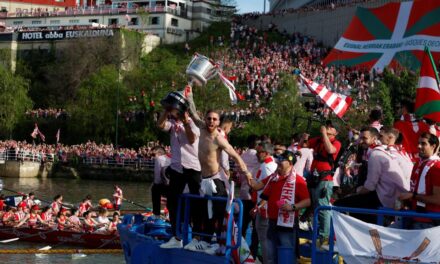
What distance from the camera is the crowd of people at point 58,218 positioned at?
23.0 m

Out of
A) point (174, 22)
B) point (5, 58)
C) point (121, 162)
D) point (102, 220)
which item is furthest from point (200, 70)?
point (174, 22)

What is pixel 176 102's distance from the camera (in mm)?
9961

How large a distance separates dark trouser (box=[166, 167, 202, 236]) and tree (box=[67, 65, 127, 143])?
47.5 metres

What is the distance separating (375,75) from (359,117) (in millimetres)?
5378

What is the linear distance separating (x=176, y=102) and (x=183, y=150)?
74 cm

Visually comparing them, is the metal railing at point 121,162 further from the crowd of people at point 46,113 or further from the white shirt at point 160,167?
the white shirt at point 160,167

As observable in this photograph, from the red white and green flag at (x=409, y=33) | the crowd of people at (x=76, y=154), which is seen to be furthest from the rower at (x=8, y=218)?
the crowd of people at (x=76, y=154)

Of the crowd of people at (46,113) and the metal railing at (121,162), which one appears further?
the crowd of people at (46,113)

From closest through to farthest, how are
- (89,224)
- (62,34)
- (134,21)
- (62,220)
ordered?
(89,224) → (62,220) → (62,34) → (134,21)

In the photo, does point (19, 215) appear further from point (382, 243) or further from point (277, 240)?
point (382, 243)

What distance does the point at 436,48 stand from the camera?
45969mm

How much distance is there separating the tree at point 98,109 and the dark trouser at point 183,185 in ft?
156

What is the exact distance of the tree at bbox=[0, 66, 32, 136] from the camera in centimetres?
6350

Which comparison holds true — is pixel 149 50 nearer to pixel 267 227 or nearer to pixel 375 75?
pixel 375 75
